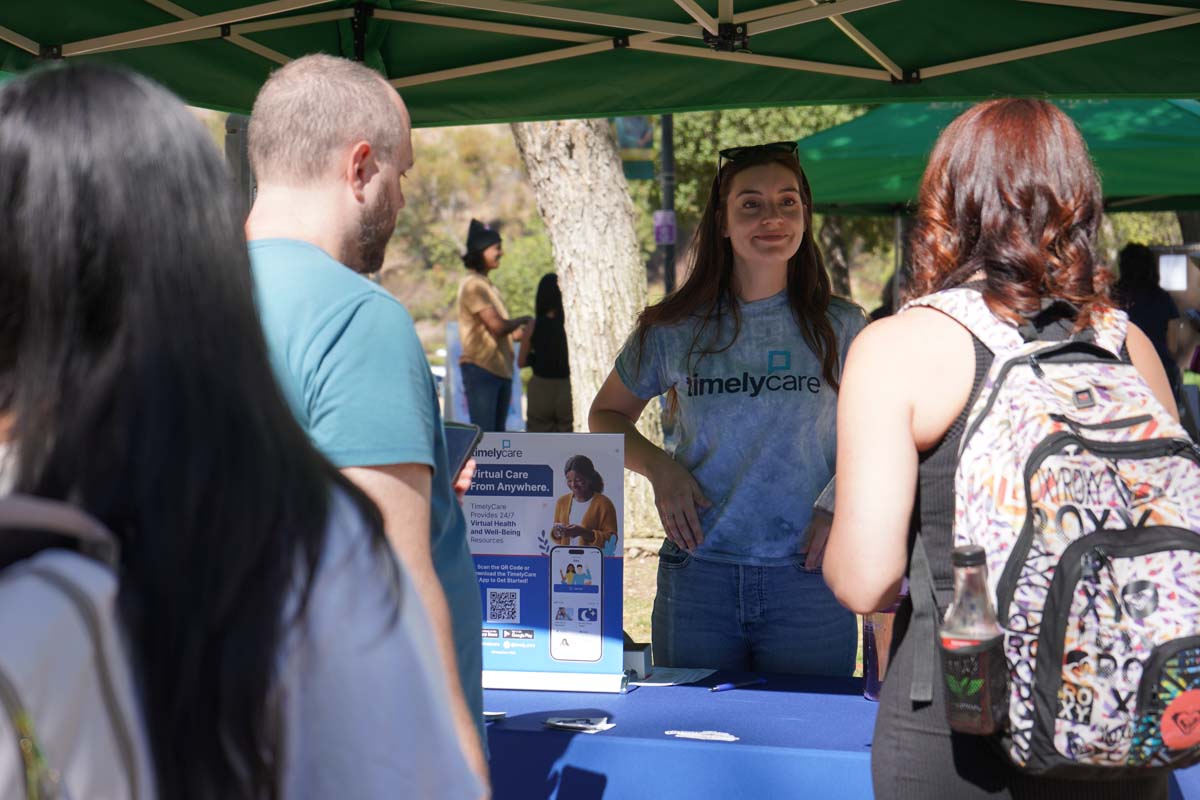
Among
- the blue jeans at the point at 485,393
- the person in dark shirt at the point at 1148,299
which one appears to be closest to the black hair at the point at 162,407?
the person in dark shirt at the point at 1148,299

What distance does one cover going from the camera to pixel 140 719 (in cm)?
67

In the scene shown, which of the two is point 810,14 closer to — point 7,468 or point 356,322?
point 356,322

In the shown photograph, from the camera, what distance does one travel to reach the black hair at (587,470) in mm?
2658

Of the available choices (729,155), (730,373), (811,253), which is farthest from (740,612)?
(729,155)

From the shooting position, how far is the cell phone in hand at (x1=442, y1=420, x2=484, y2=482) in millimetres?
1928

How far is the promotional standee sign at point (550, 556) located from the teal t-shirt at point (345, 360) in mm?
1096

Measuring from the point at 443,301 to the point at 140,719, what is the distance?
34.2m

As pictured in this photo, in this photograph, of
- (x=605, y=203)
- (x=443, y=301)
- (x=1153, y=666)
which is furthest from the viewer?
(x=443, y=301)

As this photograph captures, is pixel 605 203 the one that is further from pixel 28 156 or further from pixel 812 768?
pixel 28 156

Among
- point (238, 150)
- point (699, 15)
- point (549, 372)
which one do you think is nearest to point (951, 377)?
point (699, 15)

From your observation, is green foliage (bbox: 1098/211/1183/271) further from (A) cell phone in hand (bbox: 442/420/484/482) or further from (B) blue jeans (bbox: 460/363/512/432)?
(A) cell phone in hand (bbox: 442/420/484/482)

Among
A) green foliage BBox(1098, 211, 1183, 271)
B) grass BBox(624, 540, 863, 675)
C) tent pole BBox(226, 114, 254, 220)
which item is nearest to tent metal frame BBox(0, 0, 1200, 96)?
tent pole BBox(226, 114, 254, 220)

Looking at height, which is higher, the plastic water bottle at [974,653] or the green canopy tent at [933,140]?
the green canopy tent at [933,140]

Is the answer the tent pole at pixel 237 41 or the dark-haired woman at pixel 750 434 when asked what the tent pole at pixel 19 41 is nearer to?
the tent pole at pixel 237 41
